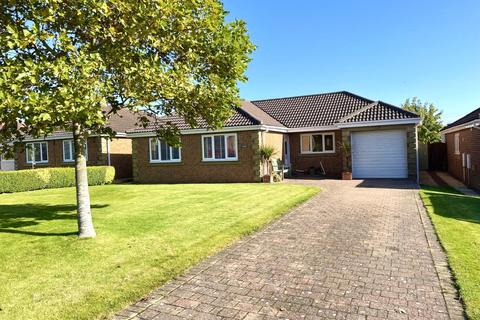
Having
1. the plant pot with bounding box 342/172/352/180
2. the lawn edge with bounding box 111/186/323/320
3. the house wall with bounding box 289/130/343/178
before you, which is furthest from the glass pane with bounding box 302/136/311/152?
the lawn edge with bounding box 111/186/323/320

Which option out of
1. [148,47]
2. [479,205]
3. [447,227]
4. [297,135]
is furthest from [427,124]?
[148,47]

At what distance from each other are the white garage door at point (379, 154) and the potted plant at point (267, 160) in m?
4.77

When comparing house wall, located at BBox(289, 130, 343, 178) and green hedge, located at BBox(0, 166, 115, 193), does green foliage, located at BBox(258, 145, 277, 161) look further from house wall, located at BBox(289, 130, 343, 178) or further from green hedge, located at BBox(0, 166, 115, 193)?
green hedge, located at BBox(0, 166, 115, 193)

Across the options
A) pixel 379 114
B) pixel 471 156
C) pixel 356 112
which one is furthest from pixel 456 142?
pixel 356 112

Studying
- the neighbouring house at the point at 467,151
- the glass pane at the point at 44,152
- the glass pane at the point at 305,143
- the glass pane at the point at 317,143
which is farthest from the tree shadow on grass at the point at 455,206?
the glass pane at the point at 44,152

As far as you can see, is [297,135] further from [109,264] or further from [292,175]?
[109,264]

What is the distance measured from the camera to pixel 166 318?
4.36m

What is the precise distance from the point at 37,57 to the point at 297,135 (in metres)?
18.8

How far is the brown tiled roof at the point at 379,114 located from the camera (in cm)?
1961

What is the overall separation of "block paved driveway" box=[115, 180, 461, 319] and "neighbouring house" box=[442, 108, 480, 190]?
9.32 metres

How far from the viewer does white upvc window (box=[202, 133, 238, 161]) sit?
67.9ft

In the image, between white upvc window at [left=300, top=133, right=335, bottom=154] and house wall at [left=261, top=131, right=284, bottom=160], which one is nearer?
house wall at [left=261, top=131, right=284, bottom=160]

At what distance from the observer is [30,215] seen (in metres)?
10.9

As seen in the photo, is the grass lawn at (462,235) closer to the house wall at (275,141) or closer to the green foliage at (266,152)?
the green foliage at (266,152)
